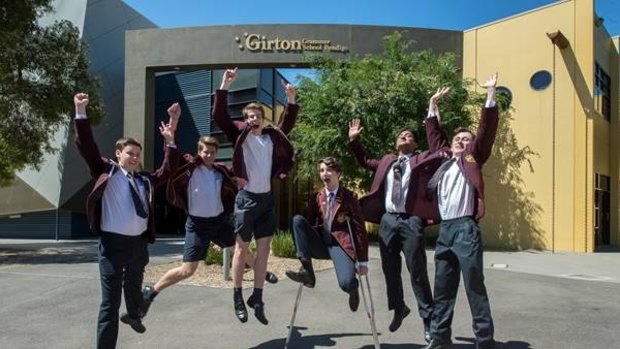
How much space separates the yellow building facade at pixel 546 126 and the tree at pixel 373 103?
7.00 ft

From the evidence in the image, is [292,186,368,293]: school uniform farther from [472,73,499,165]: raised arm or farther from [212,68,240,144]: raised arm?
[472,73,499,165]: raised arm

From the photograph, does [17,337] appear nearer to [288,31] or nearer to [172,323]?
[172,323]

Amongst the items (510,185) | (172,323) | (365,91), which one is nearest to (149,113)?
(365,91)

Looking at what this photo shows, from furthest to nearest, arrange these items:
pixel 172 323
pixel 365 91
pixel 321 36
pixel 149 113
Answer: pixel 149 113, pixel 321 36, pixel 365 91, pixel 172 323

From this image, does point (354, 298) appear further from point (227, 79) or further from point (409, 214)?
point (227, 79)

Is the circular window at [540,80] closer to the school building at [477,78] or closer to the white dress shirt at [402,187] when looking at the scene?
the school building at [477,78]

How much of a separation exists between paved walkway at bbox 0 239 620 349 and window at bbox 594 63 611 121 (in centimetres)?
1166

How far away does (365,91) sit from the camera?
17.7m

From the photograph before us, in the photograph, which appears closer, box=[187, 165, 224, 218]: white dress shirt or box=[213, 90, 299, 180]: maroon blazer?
box=[213, 90, 299, 180]: maroon blazer

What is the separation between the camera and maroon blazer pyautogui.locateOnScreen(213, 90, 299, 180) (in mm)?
6051

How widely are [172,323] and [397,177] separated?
3.48 metres

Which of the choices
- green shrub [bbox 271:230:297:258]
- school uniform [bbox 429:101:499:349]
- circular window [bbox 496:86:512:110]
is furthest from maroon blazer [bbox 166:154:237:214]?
circular window [bbox 496:86:512:110]

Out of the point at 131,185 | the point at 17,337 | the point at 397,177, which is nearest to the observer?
the point at 131,185

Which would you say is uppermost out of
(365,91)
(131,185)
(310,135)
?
(365,91)
